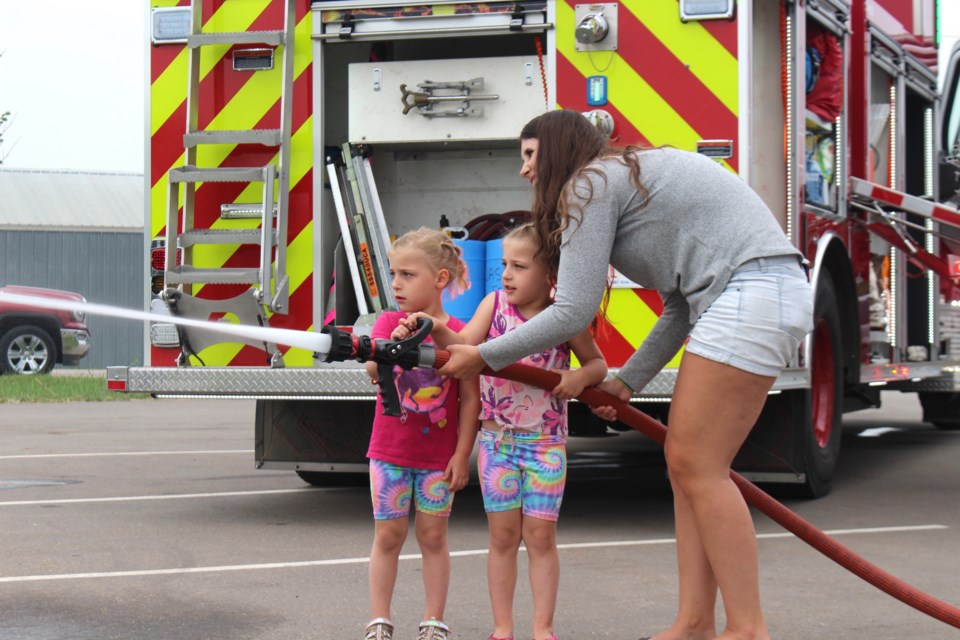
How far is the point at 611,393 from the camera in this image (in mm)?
4199

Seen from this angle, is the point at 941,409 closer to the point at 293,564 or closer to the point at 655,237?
the point at 293,564

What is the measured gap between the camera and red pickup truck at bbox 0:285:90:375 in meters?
20.2

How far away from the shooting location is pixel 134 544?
6.27 metres

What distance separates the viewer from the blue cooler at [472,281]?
6.93m

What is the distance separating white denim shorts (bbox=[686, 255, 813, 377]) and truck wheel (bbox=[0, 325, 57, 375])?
17.9 m

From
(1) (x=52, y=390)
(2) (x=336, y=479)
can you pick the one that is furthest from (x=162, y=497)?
(1) (x=52, y=390)

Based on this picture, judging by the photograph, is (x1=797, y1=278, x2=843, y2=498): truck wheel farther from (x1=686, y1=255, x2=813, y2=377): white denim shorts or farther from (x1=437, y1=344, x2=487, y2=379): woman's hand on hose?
(x1=437, y1=344, x2=487, y2=379): woman's hand on hose

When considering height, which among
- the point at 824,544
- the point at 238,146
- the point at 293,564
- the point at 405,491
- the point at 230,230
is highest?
the point at 238,146

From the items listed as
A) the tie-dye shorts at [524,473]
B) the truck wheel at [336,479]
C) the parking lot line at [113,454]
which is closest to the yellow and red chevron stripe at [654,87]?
the tie-dye shorts at [524,473]

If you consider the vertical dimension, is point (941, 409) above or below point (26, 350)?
below

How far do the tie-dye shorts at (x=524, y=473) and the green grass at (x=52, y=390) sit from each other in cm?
1201

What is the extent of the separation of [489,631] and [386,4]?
11.5 feet

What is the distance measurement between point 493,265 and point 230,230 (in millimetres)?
1282

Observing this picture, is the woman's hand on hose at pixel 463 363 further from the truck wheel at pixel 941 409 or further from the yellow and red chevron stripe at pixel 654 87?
the truck wheel at pixel 941 409
